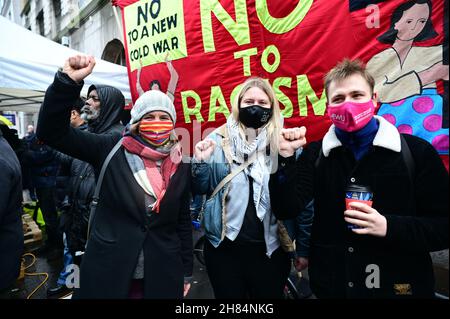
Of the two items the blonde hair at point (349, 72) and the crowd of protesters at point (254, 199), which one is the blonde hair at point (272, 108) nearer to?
the crowd of protesters at point (254, 199)

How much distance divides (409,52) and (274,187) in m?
1.42

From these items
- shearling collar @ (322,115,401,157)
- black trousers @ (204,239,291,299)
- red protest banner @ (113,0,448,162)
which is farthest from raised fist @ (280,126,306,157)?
red protest banner @ (113,0,448,162)

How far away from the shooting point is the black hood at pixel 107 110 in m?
2.31

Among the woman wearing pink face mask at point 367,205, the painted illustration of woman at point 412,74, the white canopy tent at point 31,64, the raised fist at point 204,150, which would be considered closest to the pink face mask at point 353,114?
the woman wearing pink face mask at point 367,205

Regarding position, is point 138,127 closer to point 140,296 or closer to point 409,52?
point 140,296

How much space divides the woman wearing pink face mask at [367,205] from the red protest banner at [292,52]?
0.71m

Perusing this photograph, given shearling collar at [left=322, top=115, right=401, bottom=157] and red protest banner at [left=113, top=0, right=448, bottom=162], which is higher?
red protest banner at [left=113, top=0, right=448, bottom=162]

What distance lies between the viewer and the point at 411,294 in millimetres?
1325

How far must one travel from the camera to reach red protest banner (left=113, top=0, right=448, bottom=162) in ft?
6.24

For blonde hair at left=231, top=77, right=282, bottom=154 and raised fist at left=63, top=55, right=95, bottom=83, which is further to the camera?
blonde hair at left=231, top=77, right=282, bottom=154

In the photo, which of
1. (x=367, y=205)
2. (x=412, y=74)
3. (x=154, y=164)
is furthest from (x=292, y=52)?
(x=367, y=205)

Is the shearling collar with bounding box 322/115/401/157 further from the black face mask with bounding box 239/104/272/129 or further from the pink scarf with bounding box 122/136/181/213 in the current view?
the pink scarf with bounding box 122/136/181/213
